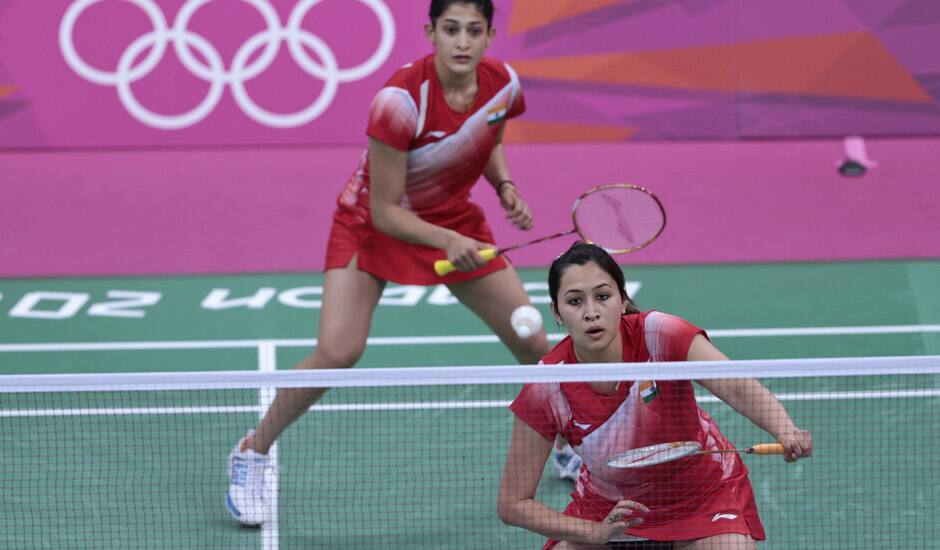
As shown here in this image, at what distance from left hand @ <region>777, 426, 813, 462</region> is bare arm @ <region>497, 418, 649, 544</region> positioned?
42cm

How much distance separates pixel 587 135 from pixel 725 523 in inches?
205

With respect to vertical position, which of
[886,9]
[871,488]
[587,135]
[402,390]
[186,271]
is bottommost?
[871,488]

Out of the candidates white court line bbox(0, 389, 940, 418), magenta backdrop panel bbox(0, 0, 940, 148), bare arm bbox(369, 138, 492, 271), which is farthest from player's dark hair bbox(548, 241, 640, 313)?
magenta backdrop panel bbox(0, 0, 940, 148)

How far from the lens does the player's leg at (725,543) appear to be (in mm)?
3816

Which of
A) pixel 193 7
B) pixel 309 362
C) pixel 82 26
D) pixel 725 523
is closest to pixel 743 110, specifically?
pixel 193 7

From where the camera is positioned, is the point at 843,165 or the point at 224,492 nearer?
the point at 224,492

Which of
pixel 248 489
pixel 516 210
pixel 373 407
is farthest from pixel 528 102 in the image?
pixel 248 489

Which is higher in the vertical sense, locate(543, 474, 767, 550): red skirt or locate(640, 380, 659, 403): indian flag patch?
locate(640, 380, 659, 403): indian flag patch

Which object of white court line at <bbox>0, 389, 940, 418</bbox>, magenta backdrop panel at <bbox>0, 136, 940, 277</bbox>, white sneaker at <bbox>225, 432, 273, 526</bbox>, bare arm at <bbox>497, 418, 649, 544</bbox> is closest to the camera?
bare arm at <bbox>497, 418, 649, 544</bbox>

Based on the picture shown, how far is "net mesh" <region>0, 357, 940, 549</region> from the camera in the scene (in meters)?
4.92

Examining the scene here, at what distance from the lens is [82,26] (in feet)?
28.4

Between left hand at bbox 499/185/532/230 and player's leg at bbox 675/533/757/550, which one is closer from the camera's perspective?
player's leg at bbox 675/533/757/550

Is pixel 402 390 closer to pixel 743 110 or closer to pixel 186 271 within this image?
pixel 186 271

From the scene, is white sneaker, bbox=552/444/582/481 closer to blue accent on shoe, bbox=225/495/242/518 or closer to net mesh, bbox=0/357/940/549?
net mesh, bbox=0/357/940/549
